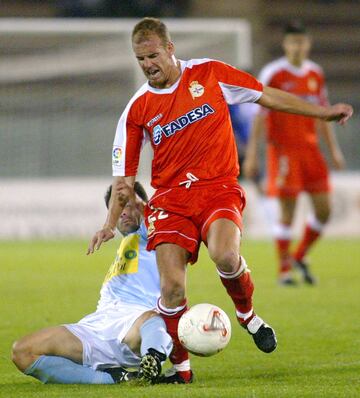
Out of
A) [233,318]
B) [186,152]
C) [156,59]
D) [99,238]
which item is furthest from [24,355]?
[233,318]

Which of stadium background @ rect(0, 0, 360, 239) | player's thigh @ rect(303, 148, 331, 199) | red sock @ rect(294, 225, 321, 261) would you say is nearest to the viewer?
player's thigh @ rect(303, 148, 331, 199)

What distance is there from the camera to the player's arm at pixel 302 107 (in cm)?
661

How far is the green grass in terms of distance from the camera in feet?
19.5

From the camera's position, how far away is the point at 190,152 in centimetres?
658

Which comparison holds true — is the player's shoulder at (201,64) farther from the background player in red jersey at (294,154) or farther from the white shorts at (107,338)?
the background player in red jersey at (294,154)

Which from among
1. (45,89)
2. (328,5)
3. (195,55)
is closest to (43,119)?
(45,89)

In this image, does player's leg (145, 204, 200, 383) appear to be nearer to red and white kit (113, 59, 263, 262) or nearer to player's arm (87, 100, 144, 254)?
red and white kit (113, 59, 263, 262)

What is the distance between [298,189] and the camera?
12.0 metres

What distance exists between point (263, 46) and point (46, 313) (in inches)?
597

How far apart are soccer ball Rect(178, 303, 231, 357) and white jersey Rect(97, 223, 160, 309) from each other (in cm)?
65

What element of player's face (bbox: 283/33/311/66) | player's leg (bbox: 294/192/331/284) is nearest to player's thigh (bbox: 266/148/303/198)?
player's leg (bbox: 294/192/331/284)

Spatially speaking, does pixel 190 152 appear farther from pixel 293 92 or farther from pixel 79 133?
pixel 79 133

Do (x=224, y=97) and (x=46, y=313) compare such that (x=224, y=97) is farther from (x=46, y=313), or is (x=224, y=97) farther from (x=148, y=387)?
(x=46, y=313)

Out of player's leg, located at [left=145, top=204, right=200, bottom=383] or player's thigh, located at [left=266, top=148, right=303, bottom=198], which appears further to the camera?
player's thigh, located at [left=266, top=148, right=303, bottom=198]
